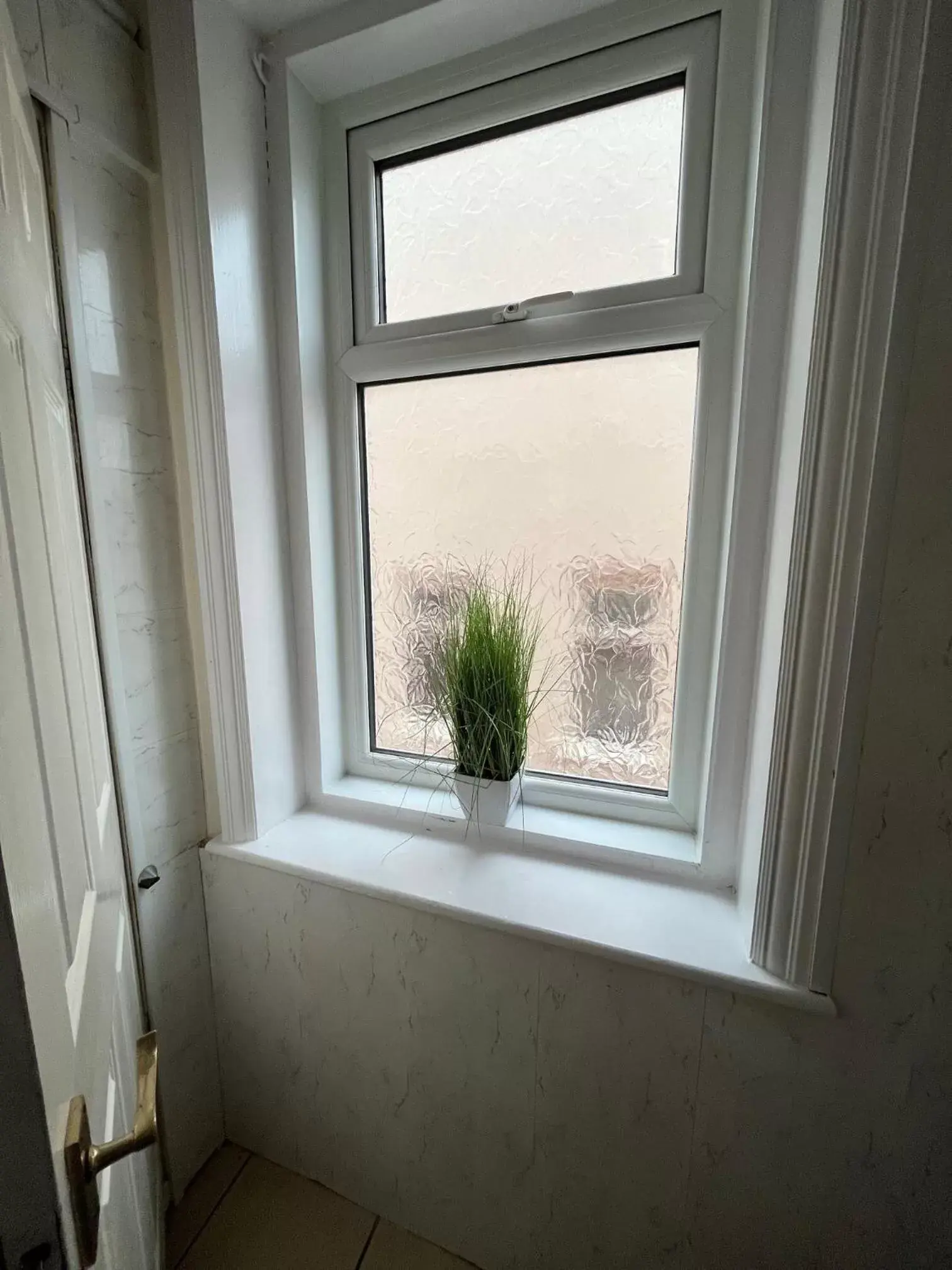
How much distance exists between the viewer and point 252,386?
1030 millimetres

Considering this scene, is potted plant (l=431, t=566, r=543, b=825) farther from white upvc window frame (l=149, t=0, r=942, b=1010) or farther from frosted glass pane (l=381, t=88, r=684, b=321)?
frosted glass pane (l=381, t=88, r=684, b=321)

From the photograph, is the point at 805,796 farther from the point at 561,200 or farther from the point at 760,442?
the point at 561,200

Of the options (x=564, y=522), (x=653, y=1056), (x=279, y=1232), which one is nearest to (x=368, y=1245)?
(x=279, y=1232)

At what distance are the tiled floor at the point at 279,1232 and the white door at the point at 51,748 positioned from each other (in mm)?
369

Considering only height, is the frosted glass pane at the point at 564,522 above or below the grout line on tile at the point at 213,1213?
above

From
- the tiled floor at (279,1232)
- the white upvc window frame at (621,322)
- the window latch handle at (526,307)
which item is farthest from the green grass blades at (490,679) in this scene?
the tiled floor at (279,1232)

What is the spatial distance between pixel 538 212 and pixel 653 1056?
1481mm

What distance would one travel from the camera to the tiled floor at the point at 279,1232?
1042 millimetres

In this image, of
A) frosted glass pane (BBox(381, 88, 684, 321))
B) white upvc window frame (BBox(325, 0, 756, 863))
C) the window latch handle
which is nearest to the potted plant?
white upvc window frame (BBox(325, 0, 756, 863))

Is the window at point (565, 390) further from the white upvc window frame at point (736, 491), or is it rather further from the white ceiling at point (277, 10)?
the white ceiling at point (277, 10)

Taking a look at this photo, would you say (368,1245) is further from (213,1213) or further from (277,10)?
(277,10)

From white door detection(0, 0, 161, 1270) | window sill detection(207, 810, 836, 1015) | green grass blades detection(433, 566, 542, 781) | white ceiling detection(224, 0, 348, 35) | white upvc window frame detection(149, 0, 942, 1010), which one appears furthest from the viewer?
green grass blades detection(433, 566, 542, 781)

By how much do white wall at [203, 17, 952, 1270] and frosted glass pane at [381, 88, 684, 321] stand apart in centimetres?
49

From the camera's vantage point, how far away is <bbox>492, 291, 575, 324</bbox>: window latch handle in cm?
96
